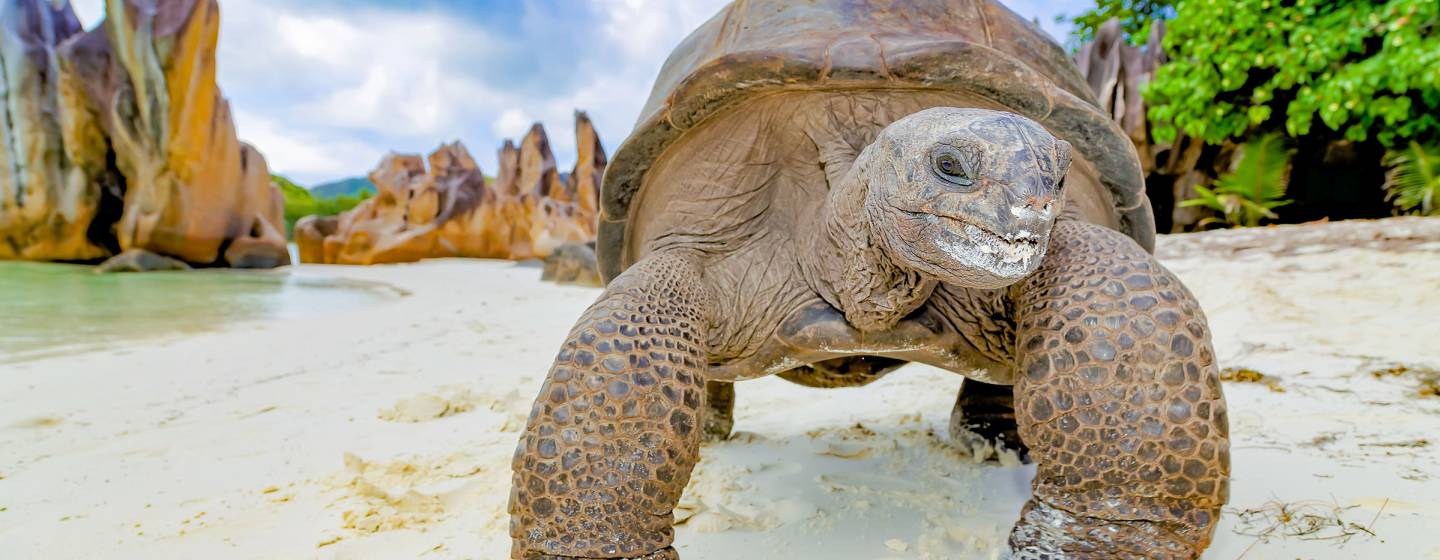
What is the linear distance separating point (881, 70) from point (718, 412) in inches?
53.5

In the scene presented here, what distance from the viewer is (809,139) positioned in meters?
2.05

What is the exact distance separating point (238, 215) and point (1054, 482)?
18508mm

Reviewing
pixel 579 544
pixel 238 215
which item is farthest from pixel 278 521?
pixel 238 215

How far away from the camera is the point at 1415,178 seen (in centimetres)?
802

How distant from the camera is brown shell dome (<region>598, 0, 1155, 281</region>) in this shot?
1.87m

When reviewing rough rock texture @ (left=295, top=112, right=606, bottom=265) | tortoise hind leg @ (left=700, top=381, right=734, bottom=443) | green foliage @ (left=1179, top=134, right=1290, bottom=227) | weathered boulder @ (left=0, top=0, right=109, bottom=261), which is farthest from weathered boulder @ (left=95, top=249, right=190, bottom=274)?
green foliage @ (left=1179, top=134, right=1290, bottom=227)

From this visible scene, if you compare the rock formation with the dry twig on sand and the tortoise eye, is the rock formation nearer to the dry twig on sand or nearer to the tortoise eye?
the tortoise eye

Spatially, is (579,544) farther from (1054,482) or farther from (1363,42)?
(1363,42)

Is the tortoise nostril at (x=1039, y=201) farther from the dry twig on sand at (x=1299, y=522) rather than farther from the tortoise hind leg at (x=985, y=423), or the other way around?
the tortoise hind leg at (x=985, y=423)

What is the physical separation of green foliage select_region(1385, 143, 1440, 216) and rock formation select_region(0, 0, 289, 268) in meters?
17.6

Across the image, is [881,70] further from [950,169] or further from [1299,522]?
[1299,522]

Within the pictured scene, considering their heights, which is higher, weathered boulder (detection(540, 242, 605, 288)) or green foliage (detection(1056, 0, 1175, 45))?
green foliage (detection(1056, 0, 1175, 45))

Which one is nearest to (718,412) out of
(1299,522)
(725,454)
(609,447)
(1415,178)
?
(725,454)

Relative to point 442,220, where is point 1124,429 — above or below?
below
